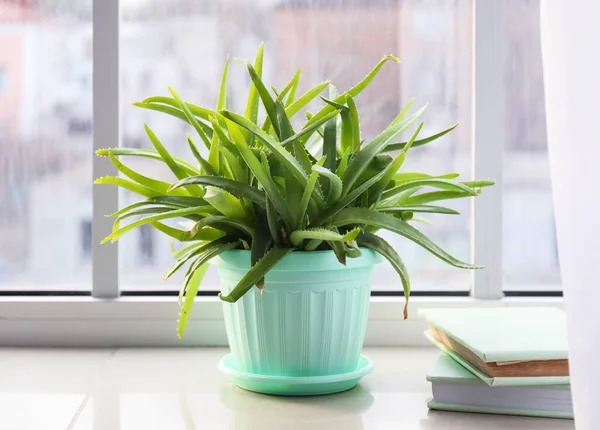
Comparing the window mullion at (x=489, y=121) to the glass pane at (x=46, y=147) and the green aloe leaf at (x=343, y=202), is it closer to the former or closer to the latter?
the green aloe leaf at (x=343, y=202)

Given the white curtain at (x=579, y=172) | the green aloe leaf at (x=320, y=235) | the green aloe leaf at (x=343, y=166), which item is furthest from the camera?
the green aloe leaf at (x=343, y=166)

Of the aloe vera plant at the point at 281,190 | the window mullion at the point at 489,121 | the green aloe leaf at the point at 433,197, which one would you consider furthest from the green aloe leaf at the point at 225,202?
the window mullion at the point at 489,121

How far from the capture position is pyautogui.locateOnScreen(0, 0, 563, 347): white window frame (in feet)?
3.52

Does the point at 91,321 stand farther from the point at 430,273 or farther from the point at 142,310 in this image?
the point at 430,273

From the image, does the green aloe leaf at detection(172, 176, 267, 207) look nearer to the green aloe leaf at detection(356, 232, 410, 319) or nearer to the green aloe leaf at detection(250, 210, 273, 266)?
the green aloe leaf at detection(250, 210, 273, 266)

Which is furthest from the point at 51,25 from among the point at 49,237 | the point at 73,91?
the point at 49,237

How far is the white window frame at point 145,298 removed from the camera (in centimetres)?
107

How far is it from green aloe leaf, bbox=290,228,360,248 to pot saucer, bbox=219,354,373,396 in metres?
0.15

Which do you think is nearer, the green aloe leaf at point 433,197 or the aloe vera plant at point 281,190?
the aloe vera plant at point 281,190

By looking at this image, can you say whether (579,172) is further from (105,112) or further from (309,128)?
(105,112)

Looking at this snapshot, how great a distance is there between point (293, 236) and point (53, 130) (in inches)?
21.9

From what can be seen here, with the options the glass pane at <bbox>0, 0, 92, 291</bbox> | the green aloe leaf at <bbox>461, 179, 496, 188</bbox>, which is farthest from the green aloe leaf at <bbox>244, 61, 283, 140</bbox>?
the glass pane at <bbox>0, 0, 92, 291</bbox>

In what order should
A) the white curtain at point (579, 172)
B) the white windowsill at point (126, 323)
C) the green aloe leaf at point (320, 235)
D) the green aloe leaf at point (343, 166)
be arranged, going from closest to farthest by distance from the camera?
the white curtain at point (579, 172) < the green aloe leaf at point (320, 235) < the green aloe leaf at point (343, 166) < the white windowsill at point (126, 323)

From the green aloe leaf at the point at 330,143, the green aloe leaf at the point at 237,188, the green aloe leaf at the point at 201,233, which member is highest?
the green aloe leaf at the point at 330,143
